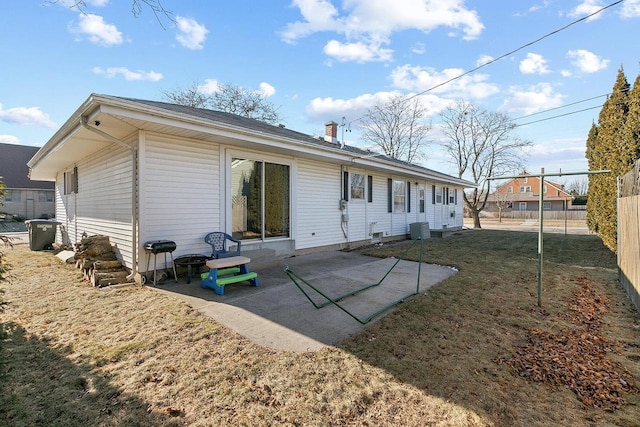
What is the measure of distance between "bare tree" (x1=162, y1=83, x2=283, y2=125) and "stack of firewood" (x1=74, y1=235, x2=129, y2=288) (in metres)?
17.7

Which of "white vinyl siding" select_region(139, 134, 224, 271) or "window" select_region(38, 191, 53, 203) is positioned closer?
"white vinyl siding" select_region(139, 134, 224, 271)

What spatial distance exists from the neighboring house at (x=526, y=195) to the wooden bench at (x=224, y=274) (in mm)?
41945

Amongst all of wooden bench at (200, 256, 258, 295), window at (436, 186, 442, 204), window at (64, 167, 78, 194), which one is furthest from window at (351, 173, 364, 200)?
window at (64, 167, 78, 194)

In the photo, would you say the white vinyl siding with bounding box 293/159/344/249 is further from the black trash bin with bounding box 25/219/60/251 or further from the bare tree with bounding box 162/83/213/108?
the bare tree with bounding box 162/83/213/108

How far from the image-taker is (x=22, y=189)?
2548cm

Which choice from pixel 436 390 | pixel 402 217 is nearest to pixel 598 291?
pixel 436 390

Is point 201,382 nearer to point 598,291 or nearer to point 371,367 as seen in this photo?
point 371,367

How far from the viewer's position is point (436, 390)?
2475 millimetres

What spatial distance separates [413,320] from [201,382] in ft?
8.65

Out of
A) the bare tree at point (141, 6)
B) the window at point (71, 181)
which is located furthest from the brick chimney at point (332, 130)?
the bare tree at point (141, 6)

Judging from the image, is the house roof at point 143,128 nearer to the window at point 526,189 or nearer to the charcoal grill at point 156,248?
the charcoal grill at point 156,248

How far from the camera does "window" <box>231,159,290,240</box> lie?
6.82 m

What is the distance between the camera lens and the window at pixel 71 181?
954cm

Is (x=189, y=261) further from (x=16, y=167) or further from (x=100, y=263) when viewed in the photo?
(x=16, y=167)
